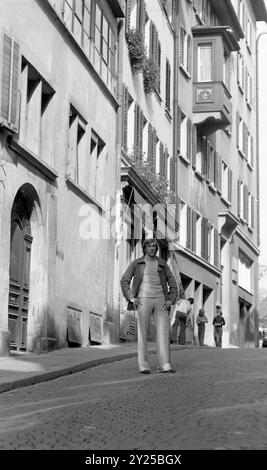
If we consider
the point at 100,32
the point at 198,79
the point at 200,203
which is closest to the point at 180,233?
the point at 200,203

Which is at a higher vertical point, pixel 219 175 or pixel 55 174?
pixel 219 175

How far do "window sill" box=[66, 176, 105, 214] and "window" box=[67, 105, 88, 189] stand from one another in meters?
0.16

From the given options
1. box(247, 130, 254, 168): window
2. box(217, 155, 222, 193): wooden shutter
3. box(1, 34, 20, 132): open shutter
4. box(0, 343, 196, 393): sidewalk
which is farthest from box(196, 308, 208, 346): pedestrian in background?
box(1, 34, 20, 132): open shutter

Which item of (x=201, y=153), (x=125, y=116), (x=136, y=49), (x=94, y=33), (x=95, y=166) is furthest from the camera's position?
(x=201, y=153)

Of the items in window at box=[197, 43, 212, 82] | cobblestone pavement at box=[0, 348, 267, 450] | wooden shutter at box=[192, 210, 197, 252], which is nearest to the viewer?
cobblestone pavement at box=[0, 348, 267, 450]

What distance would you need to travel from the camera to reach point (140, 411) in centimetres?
988

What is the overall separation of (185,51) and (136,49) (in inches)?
396

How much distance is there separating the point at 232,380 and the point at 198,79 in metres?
28.0

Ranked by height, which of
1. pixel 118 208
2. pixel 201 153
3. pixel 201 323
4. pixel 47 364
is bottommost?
pixel 47 364

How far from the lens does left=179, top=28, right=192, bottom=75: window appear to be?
3781 cm

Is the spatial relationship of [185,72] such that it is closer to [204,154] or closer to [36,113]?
[204,154]

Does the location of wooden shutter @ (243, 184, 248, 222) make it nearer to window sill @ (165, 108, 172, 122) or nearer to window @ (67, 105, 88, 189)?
window sill @ (165, 108, 172, 122)

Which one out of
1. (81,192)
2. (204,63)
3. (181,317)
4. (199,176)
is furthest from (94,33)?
(204,63)

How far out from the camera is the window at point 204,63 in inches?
1572
